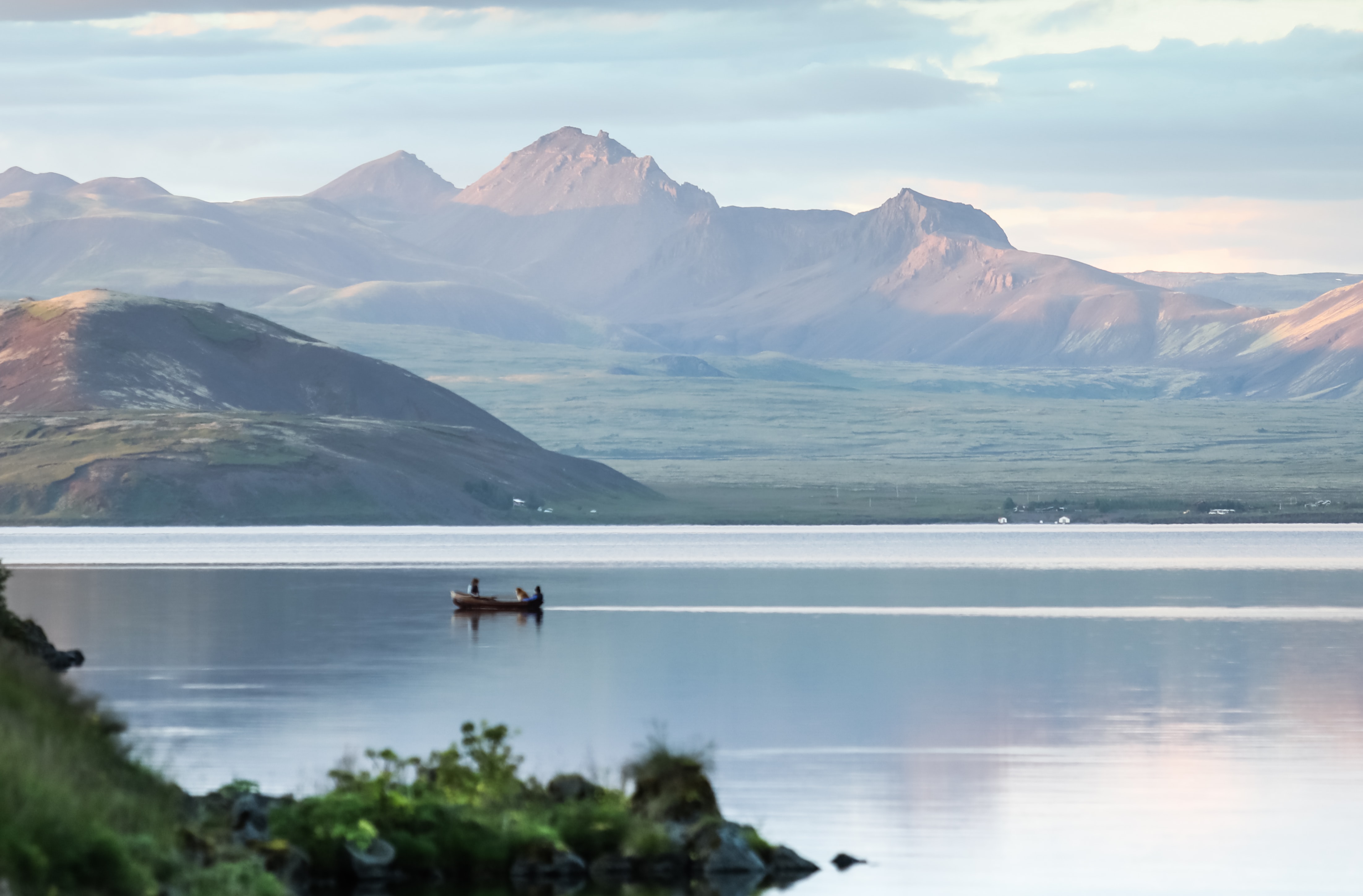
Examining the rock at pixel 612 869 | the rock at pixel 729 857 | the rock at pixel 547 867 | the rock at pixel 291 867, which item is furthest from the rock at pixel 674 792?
the rock at pixel 291 867

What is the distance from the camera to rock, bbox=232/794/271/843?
24891 mm

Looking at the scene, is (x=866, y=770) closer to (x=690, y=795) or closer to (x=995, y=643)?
(x=690, y=795)

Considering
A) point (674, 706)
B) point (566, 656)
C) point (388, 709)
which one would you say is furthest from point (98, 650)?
point (674, 706)

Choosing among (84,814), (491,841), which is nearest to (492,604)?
(491,841)

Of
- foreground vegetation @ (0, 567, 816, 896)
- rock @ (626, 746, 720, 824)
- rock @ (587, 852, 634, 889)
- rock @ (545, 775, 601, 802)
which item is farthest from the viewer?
rock @ (545, 775, 601, 802)

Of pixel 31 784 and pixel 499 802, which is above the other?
pixel 31 784

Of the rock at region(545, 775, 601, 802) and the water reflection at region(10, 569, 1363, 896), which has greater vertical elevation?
the rock at region(545, 775, 601, 802)

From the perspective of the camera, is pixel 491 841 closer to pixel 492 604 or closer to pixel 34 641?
pixel 34 641

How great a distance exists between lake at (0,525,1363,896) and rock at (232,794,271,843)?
4691 millimetres

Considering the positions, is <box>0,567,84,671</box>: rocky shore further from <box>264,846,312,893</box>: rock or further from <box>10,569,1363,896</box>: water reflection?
<box>264,846,312,893</box>: rock

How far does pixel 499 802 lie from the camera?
27.8m

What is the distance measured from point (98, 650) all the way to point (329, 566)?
57149mm

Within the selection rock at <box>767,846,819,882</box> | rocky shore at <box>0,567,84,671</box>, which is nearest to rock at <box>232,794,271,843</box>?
rock at <box>767,846,819,882</box>

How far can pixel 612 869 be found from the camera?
86.4 feet
